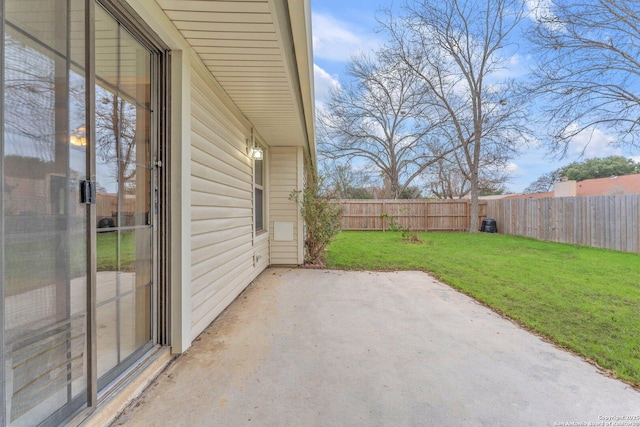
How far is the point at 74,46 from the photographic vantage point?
1.31 metres

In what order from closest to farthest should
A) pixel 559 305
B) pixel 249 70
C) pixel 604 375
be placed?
pixel 604 375 < pixel 249 70 < pixel 559 305

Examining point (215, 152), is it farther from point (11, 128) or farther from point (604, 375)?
point (604, 375)

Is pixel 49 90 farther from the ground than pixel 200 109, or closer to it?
closer to it

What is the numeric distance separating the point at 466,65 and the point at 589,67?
8651mm

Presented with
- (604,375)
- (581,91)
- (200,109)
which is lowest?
(604,375)

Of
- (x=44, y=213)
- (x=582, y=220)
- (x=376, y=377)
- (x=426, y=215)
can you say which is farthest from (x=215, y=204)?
(x=426, y=215)

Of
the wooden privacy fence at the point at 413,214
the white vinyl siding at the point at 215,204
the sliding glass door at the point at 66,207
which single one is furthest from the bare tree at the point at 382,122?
the sliding glass door at the point at 66,207

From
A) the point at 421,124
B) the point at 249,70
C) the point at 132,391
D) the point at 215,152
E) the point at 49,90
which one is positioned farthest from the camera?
the point at 421,124

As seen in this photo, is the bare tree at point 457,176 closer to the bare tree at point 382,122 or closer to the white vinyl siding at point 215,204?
the bare tree at point 382,122

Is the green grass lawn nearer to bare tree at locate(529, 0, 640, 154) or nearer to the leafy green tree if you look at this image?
the leafy green tree

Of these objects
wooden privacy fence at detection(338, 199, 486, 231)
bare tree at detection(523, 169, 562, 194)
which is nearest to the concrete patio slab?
wooden privacy fence at detection(338, 199, 486, 231)

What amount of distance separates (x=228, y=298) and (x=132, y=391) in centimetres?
171

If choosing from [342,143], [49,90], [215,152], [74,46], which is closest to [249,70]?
[215,152]

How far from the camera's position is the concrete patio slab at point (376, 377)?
1582mm
